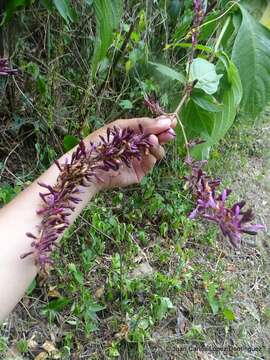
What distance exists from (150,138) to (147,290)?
110 cm

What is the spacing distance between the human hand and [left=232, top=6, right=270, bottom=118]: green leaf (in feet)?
0.53

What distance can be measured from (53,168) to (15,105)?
75 centimetres

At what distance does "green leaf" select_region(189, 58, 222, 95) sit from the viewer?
65 centimetres

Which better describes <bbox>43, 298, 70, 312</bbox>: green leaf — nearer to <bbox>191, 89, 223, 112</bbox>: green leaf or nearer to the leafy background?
the leafy background

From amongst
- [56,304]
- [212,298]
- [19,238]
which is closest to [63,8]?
[19,238]

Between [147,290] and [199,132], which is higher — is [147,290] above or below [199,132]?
below

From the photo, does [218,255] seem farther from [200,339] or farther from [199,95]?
[199,95]

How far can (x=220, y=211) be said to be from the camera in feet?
1.36

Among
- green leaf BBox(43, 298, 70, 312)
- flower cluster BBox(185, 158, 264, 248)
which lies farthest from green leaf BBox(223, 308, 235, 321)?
flower cluster BBox(185, 158, 264, 248)

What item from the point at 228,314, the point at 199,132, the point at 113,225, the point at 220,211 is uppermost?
the point at 220,211

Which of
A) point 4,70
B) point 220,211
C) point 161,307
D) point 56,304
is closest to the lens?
point 220,211

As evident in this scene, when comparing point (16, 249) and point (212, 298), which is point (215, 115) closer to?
point (16, 249)

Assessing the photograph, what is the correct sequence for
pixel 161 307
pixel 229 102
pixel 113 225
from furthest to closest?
pixel 113 225
pixel 161 307
pixel 229 102

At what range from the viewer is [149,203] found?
1.80m
